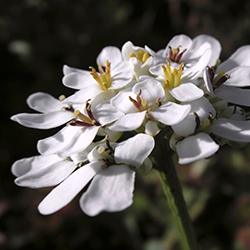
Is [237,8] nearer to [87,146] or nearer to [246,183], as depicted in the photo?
[246,183]

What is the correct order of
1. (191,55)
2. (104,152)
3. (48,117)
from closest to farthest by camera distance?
(104,152) → (48,117) → (191,55)

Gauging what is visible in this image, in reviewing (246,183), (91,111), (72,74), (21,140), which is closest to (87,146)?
(91,111)

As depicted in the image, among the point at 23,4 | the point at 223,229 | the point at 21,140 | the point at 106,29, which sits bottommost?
the point at 223,229

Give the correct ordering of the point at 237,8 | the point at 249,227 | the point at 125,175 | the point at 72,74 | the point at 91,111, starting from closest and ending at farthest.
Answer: the point at 125,175 → the point at 91,111 → the point at 72,74 → the point at 249,227 → the point at 237,8

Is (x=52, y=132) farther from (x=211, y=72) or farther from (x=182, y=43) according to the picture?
(x=211, y=72)

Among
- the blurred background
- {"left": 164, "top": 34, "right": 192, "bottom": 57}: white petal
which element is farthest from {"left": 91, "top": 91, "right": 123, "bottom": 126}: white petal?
the blurred background

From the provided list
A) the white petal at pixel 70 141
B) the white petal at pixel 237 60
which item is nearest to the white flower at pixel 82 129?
the white petal at pixel 70 141

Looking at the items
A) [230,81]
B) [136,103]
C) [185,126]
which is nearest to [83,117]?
[136,103]

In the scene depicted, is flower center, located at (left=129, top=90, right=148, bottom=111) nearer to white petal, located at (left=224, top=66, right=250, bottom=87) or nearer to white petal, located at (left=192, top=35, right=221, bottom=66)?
white petal, located at (left=224, top=66, right=250, bottom=87)
